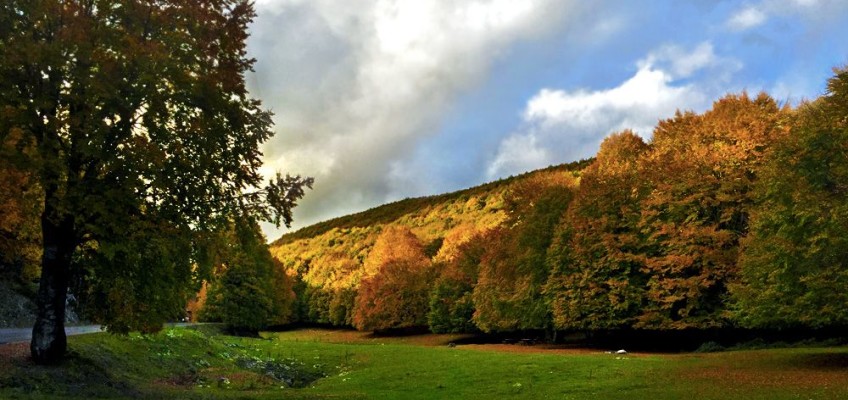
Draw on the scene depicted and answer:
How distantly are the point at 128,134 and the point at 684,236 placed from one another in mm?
38258

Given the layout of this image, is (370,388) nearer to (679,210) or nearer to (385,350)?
(385,350)

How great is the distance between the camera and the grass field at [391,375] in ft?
68.9

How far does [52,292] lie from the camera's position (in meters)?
21.2

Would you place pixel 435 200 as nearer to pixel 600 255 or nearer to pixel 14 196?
pixel 600 255

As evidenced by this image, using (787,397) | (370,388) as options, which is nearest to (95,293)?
(370,388)

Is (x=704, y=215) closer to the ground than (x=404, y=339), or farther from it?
farther from it

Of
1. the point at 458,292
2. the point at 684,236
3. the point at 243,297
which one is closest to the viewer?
the point at 684,236

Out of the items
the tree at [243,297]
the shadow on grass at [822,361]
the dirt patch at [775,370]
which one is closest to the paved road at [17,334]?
the dirt patch at [775,370]

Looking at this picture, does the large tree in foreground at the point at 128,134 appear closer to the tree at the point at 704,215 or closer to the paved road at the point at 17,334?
the paved road at the point at 17,334

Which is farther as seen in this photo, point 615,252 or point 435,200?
point 435,200

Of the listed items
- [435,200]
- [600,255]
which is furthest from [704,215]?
[435,200]

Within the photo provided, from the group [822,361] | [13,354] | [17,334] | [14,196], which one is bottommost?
[822,361]

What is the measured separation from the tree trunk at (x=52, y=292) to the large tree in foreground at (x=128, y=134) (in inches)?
1.4

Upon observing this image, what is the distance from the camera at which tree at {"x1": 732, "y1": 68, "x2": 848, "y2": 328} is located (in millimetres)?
27969
